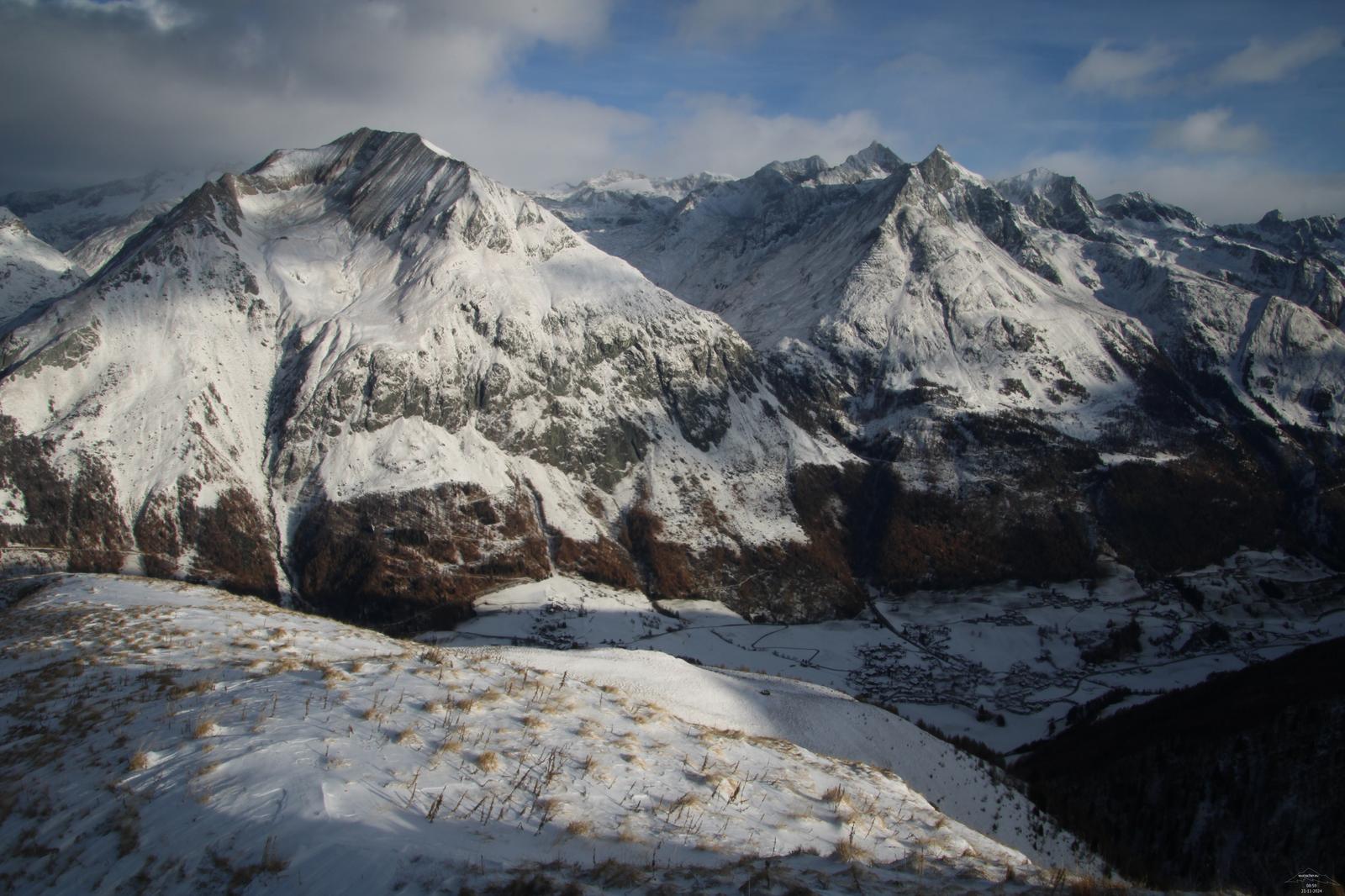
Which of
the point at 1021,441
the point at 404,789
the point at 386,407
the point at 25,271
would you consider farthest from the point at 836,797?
the point at 25,271

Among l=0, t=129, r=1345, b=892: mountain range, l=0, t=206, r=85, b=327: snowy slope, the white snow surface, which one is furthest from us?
l=0, t=206, r=85, b=327: snowy slope

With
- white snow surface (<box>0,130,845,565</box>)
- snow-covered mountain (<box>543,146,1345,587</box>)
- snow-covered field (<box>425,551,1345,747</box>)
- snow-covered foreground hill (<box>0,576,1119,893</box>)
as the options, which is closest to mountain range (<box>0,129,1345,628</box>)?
white snow surface (<box>0,130,845,565</box>)

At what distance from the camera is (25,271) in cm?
17262

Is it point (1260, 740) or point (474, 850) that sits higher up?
point (474, 850)

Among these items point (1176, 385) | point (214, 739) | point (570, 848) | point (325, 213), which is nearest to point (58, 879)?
point (214, 739)

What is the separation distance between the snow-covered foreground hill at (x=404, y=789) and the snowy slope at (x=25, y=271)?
7661 inches

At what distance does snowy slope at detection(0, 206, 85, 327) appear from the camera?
16550 centimetres

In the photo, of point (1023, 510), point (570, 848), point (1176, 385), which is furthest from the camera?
point (1176, 385)

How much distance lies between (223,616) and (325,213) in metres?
165

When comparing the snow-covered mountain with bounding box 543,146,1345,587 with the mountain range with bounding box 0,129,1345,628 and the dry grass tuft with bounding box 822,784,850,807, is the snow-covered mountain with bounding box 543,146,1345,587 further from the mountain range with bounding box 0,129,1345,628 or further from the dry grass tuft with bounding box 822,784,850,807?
the dry grass tuft with bounding box 822,784,850,807

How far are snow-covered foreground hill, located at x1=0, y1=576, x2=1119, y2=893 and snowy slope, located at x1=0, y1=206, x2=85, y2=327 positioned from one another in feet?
638

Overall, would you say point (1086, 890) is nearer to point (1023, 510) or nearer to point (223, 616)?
point (223, 616)

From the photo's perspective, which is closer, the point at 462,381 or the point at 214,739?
the point at 214,739

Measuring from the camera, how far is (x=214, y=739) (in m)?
12.0
